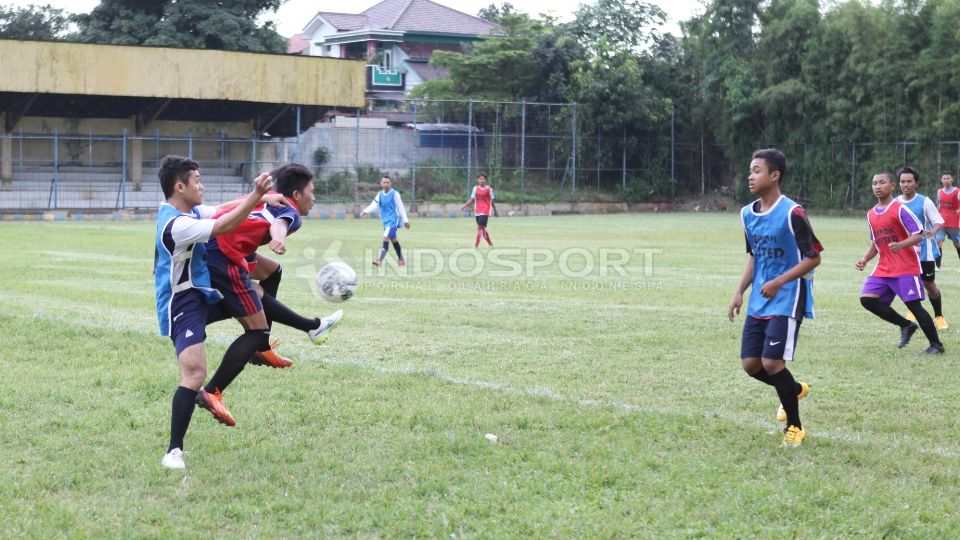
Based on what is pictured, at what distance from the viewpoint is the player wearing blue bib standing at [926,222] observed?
10711 millimetres

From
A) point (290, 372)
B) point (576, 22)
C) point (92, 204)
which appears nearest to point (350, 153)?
point (92, 204)

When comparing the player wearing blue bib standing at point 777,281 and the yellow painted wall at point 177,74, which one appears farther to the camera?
the yellow painted wall at point 177,74

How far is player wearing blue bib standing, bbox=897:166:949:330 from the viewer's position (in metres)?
10.7

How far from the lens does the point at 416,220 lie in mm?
35938

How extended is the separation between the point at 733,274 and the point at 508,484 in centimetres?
1245

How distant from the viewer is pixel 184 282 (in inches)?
233

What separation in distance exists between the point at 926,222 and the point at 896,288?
47.4 inches

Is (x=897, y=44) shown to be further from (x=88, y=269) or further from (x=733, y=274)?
(x=88, y=269)

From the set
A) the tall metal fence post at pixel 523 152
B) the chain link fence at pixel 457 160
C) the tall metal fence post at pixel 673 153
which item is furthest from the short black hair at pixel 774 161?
the tall metal fence post at pixel 673 153

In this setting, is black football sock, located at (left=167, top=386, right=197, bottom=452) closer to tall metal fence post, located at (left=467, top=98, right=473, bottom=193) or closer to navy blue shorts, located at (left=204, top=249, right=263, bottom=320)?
navy blue shorts, located at (left=204, top=249, right=263, bottom=320)

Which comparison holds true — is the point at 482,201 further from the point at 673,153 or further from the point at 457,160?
the point at 673,153

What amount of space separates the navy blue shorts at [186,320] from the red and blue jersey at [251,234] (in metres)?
0.42

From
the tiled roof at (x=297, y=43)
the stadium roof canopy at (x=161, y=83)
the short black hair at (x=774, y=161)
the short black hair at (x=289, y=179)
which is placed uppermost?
the tiled roof at (x=297, y=43)

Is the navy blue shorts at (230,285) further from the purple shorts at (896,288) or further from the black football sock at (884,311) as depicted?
the purple shorts at (896,288)
